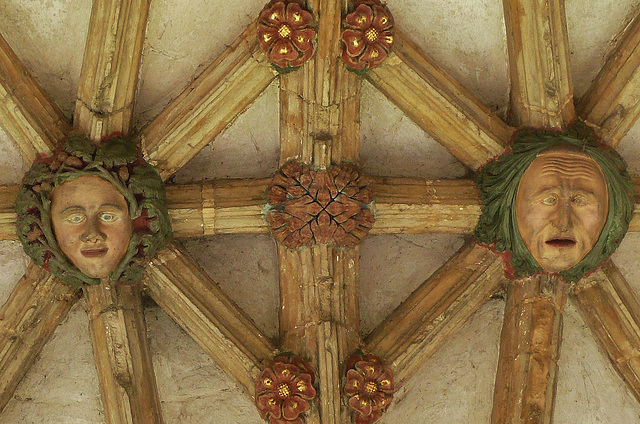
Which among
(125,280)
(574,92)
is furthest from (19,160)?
(574,92)

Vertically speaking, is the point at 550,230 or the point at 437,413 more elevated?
the point at 550,230

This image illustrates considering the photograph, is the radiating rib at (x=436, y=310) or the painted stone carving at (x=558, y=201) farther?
the radiating rib at (x=436, y=310)

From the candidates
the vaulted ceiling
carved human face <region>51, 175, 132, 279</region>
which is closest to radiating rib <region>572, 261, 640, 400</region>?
the vaulted ceiling

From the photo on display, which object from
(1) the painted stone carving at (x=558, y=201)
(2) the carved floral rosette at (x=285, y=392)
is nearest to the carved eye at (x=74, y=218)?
(2) the carved floral rosette at (x=285, y=392)

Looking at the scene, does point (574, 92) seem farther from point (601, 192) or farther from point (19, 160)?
point (19, 160)

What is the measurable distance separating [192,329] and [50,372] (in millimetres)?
981

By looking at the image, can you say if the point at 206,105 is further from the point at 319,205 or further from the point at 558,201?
the point at 558,201

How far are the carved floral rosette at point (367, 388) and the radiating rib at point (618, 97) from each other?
2.01m

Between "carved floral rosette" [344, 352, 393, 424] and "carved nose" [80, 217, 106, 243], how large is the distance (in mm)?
1647

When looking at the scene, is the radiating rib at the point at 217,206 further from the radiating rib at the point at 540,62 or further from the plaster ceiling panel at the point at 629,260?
the plaster ceiling panel at the point at 629,260

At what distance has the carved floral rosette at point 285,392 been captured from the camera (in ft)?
18.2

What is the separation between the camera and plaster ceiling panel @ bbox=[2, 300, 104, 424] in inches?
234

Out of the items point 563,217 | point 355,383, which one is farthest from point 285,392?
point 563,217

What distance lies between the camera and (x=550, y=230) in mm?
5523
